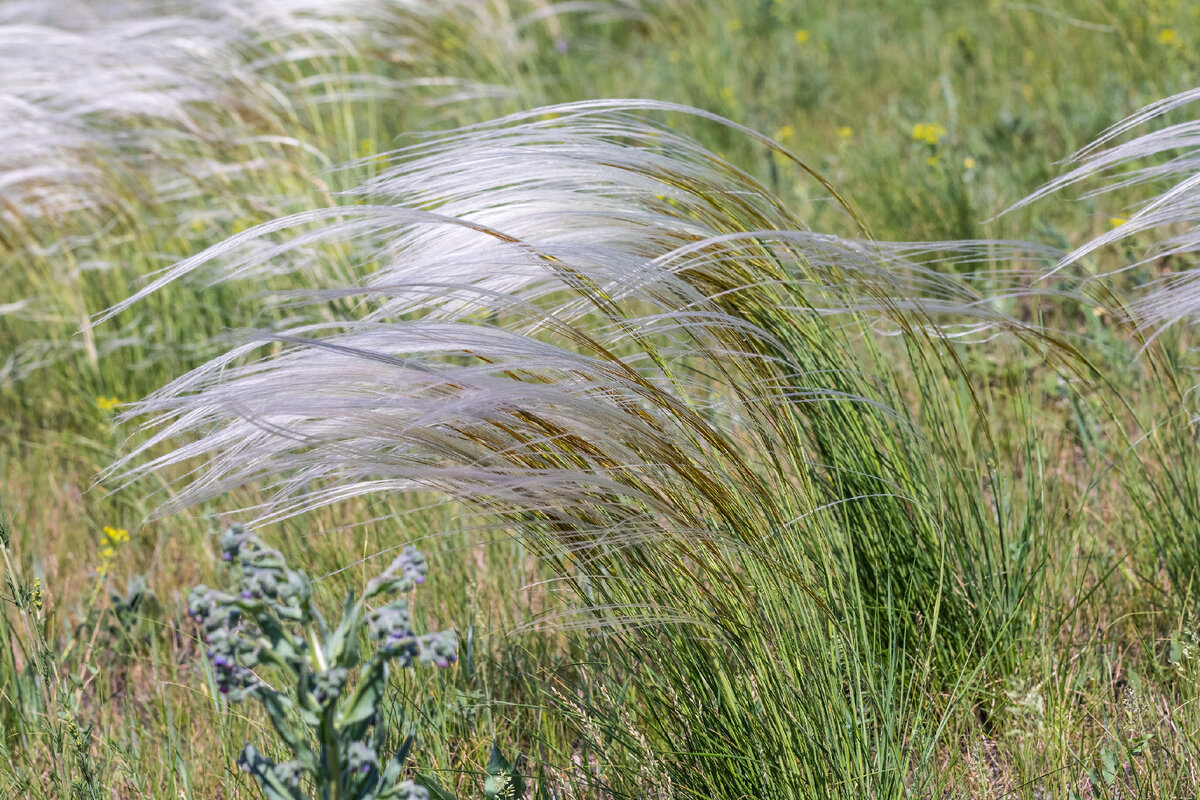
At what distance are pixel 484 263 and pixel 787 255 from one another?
0.56 m

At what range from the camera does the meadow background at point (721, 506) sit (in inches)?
49.8

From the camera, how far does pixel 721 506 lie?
4.05 ft

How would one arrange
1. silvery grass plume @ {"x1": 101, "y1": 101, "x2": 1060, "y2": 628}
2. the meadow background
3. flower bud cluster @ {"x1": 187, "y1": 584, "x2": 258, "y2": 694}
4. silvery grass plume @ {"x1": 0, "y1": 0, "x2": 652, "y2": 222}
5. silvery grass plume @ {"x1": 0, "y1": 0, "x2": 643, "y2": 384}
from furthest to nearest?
1. silvery grass plume @ {"x1": 0, "y1": 0, "x2": 652, "y2": 222}
2. silvery grass plume @ {"x1": 0, "y1": 0, "x2": 643, "y2": 384}
3. the meadow background
4. silvery grass plume @ {"x1": 101, "y1": 101, "x2": 1060, "y2": 628}
5. flower bud cluster @ {"x1": 187, "y1": 584, "x2": 258, "y2": 694}

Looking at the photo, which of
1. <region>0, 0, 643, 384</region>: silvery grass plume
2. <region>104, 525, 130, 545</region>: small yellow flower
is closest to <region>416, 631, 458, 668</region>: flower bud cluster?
<region>104, 525, 130, 545</region>: small yellow flower

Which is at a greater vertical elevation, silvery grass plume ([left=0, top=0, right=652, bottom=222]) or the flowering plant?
silvery grass plume ([left=0, top=0, right=652, bottom=222])

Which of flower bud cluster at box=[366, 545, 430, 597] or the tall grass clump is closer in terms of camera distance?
flower bud cluster at box=[366, 545, 430, 597]

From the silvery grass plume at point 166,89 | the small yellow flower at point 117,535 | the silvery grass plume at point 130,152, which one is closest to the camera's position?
the small yellow flower at point 117,535

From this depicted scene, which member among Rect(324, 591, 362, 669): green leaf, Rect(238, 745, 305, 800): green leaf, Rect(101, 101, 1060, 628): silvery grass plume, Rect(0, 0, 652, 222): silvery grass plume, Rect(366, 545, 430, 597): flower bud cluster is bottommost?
Rect(238, 745, 305, 800): green leaf

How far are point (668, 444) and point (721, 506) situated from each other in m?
0.11

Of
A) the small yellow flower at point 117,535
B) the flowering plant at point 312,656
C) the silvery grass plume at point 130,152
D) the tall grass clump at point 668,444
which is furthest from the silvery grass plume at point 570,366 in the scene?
the silvery grass plume at point 130,152

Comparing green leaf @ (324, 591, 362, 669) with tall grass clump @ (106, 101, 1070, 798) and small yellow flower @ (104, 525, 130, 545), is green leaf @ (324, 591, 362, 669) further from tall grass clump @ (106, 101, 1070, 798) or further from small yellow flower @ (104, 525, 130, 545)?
small yellow flower @ (104, 525, 130, 545)

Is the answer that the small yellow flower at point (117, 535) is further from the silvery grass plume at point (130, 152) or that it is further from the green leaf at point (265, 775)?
the green leaf at point (265, 775)

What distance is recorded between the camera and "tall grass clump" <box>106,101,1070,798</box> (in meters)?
1.10

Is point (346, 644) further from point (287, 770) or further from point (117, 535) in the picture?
point (117, 535)
